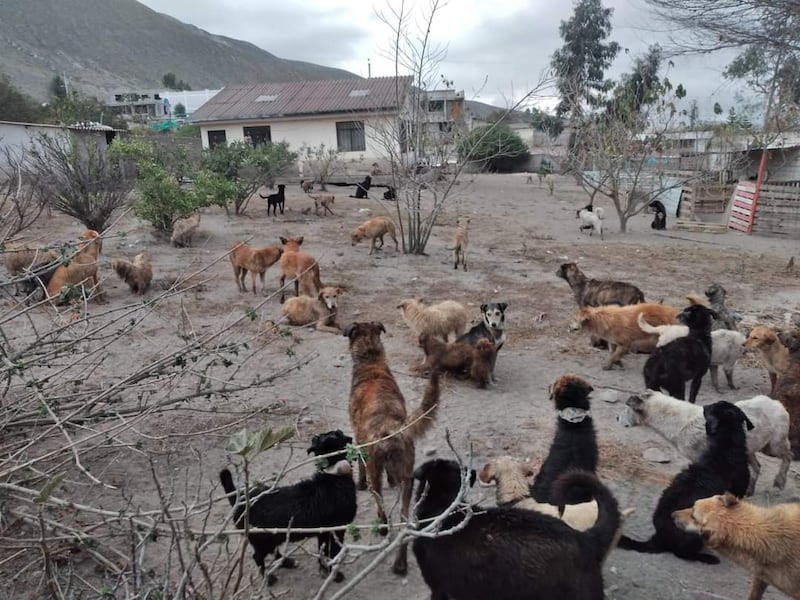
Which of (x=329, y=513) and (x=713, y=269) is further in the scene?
(x=713, y=269)

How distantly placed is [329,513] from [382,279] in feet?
26.4

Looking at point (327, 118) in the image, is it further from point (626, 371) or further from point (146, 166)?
point (626, 371)

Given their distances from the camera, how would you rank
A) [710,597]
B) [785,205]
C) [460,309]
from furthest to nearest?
[785,205], [460,309], [710,597]

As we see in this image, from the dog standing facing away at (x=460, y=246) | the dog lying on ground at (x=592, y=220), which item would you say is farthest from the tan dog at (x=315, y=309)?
the dog lying on ground at (x=592, y=220)

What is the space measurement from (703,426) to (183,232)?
12371 mm

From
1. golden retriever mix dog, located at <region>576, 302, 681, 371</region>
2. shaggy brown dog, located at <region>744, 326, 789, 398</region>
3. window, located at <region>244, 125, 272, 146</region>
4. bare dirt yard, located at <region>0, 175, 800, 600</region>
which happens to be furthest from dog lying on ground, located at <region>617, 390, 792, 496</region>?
window, located at <region>244, 125, 272, 146</region>

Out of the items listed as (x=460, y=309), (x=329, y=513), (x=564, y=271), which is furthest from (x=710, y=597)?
(x=564, y=271)

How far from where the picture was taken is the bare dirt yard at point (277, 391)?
334 centimetres

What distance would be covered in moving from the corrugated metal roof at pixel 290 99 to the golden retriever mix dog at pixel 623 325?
2533cm

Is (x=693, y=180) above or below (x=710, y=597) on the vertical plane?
above

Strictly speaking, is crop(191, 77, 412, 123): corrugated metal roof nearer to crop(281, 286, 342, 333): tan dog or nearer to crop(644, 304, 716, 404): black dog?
crop(281, 286, 342, 333): tan dog

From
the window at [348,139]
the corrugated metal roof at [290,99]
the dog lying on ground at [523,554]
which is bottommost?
the dog lying on ground at [523,554]

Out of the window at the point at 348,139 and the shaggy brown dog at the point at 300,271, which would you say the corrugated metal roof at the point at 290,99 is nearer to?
the window at the point at 348,139

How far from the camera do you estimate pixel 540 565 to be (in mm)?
2619
